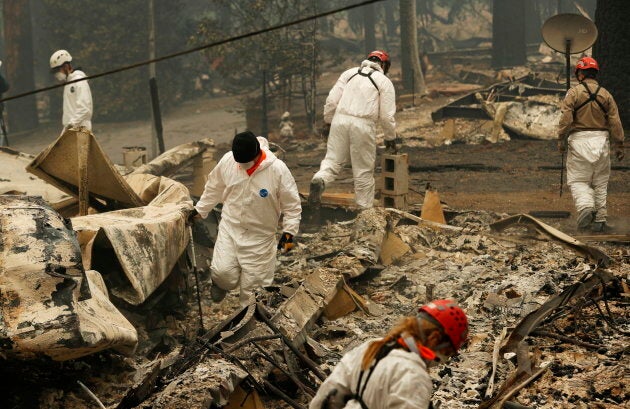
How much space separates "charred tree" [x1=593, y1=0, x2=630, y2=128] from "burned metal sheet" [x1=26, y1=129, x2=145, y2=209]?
28.4ft

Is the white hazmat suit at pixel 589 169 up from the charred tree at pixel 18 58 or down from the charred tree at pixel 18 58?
down

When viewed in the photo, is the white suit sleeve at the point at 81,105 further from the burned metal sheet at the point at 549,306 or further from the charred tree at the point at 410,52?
the charred tree at the point at 410,52

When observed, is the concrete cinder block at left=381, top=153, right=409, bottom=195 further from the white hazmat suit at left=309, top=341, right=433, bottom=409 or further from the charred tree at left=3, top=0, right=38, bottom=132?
the charred tree at left=3, top=0, right=38, bottom=132

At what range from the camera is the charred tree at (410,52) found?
21359 mm

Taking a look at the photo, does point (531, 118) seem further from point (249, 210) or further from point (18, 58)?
point (18, 58)

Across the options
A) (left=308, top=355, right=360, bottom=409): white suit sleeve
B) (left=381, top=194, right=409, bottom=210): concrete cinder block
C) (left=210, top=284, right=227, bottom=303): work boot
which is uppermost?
(left=308, top=355, right=360, bottom=409): white suit sleeve

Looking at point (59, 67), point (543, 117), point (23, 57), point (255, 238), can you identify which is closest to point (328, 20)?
point (23, 57)

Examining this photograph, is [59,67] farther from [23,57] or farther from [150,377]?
[23,57]

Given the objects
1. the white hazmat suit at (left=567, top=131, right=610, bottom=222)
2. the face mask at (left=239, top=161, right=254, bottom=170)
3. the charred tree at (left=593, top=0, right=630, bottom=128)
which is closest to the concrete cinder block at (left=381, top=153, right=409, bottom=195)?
the white hazmat suit at (left=567, top=131, right=610, bottom=222)

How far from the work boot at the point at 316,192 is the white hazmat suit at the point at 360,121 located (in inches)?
2.3

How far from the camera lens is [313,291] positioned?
6855 millimetres

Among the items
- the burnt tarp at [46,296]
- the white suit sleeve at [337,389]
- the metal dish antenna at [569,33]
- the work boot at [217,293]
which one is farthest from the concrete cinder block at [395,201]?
the white suit sleeve at [337,389]

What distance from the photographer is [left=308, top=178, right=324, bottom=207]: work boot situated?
10.0 metres

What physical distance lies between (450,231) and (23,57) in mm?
15578
